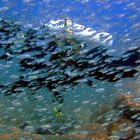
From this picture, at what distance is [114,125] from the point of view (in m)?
11.8

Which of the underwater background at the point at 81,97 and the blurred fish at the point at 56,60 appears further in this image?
the blurred fish at the point at 56,60

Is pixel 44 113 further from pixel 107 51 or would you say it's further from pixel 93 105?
pixel 107 51

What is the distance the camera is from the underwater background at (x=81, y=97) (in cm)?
1112

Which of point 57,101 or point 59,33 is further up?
point 59,33

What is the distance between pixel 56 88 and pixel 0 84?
2.17 metres

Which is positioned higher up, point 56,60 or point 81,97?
point 56,60

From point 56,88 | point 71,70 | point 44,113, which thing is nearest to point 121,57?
point 71,70

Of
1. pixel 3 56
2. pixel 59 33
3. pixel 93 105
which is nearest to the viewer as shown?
pixel 59 33

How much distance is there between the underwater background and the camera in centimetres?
1112

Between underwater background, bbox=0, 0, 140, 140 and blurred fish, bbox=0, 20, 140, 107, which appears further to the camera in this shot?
blurred fish, bbox=0, 20, 140, 107

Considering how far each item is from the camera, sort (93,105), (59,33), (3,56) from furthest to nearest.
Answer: (93,105) < (3,56) < (59,33)

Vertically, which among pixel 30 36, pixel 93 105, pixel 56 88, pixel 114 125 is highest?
pixel 30 36

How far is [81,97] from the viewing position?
13453 mm

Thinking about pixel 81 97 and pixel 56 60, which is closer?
pixel 56 60
